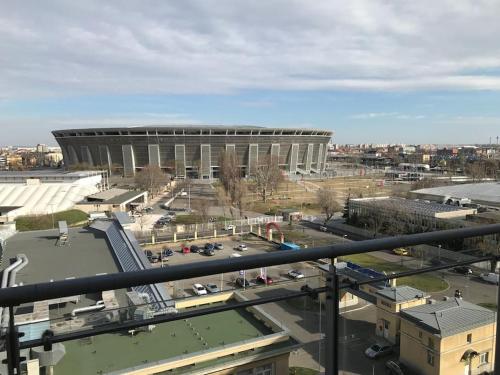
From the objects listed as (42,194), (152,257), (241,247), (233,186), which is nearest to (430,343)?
(152,257)

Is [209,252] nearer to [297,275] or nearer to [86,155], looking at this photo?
[297,275]

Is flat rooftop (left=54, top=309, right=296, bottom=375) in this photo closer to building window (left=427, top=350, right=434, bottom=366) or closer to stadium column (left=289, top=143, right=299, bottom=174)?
building window (left=427, top=350, right=434, bottom=366)

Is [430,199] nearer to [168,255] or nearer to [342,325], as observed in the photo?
[168,255]

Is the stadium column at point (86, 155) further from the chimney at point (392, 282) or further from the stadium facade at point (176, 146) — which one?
the chimney at point (392, 282)

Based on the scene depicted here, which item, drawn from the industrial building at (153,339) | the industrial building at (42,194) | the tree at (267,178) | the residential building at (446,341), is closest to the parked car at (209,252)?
the industrial building at (42,194)

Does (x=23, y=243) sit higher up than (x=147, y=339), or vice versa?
(x=147, y=339)

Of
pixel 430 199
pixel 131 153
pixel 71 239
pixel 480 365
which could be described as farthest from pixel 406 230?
pixel 131 153
